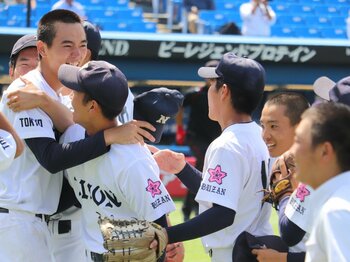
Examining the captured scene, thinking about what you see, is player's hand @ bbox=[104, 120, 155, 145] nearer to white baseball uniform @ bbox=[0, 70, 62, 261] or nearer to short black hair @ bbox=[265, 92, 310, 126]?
white baseball uniform @ bbox=[0, 70, 62, 261]

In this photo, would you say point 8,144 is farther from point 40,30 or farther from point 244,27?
point 244,27

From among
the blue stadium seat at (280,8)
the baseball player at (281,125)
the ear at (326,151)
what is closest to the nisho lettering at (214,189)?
the baseball player at (281,125)

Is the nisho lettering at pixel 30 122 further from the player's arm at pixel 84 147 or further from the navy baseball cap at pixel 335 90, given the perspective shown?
the navy baseball cap at pixel 335 90

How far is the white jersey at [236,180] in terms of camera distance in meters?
3.74

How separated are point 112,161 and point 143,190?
19 cm

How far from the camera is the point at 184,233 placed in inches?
141

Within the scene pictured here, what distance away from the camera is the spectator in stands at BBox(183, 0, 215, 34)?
1523cm

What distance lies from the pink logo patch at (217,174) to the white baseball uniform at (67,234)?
0.72 meters

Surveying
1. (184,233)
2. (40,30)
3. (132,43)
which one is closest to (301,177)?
(184,233)

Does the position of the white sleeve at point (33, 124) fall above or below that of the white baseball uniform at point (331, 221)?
below

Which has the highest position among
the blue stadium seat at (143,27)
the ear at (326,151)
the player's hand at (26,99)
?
the ear at (326,151)

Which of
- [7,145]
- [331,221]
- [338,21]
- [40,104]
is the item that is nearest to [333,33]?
[338,21]

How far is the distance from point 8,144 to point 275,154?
51.9 inches

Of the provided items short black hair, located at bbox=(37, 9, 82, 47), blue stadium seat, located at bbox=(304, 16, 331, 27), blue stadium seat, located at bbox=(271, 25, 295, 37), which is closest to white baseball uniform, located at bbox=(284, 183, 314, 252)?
short black hair, located at bbox=(37, 9, 82, 47)
